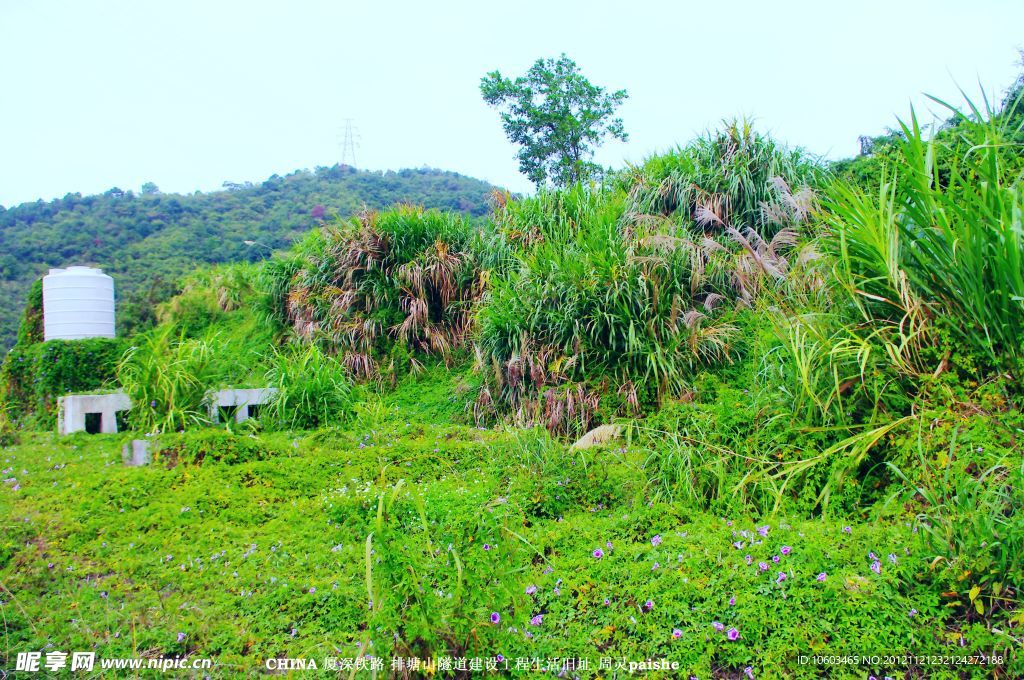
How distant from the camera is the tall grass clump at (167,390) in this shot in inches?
227

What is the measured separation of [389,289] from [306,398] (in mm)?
2393

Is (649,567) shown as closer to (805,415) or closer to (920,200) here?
(805,415)

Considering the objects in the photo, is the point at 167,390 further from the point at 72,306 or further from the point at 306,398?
the point at 72,306

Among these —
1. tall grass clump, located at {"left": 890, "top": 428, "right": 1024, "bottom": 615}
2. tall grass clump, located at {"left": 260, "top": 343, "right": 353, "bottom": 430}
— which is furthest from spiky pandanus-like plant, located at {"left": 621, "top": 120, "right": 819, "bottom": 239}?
tall grass clump, located at {"left": 890, "top": 428, "right": 1024, "bottom": 615}

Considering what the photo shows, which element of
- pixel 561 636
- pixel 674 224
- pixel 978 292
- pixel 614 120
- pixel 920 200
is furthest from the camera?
pixel 614 120

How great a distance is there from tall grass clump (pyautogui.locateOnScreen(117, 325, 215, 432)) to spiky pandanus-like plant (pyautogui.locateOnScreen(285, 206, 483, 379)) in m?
1.93

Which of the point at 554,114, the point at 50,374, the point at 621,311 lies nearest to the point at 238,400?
the point at 50,374

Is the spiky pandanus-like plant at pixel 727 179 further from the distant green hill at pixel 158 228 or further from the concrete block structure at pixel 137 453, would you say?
the distant green hill at pixel 158 228

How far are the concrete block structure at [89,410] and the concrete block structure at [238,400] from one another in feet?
2.92

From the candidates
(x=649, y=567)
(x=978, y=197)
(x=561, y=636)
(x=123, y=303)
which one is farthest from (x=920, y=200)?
(x=123, y=303)

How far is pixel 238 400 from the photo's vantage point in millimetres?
6633

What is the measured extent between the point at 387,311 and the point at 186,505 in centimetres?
439

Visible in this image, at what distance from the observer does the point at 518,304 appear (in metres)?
6.13

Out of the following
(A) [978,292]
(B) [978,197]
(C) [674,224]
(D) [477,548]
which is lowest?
(D) [477,548]
